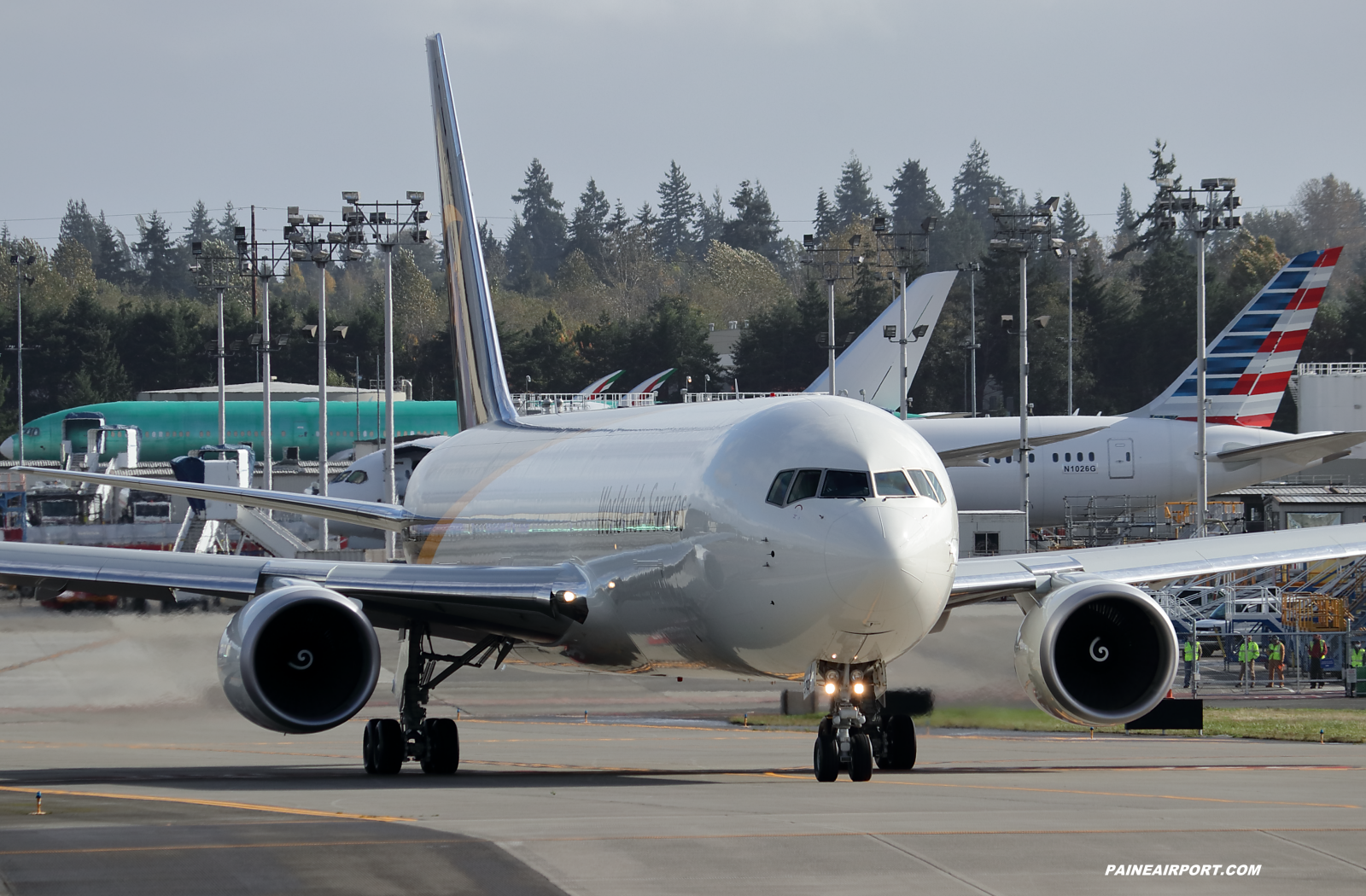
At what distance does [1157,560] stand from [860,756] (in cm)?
529

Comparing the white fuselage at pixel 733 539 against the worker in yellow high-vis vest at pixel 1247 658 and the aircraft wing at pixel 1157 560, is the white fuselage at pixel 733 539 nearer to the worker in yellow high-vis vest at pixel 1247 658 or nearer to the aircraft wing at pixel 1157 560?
the aircraft wing at pixel 1157 560

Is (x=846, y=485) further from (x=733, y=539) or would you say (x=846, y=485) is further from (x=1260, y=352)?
(x=1260, y=352)

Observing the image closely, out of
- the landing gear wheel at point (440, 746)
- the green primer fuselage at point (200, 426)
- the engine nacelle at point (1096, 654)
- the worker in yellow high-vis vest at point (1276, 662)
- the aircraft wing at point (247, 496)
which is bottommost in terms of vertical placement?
the worker in yellow high-vis vest at point (1276, 662)

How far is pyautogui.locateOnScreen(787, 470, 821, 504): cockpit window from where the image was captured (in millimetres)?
15445

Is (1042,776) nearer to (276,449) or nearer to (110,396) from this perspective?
(276,449)

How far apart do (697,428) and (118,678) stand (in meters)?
13.8

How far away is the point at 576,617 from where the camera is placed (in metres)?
19.0

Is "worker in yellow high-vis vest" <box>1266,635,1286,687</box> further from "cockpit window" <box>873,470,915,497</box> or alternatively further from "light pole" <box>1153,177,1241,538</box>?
"cockpit window" <box>873,470,915,497</box>

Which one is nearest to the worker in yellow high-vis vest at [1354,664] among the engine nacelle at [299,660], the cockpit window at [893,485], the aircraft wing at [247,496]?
the aircraft wing at [247,496]

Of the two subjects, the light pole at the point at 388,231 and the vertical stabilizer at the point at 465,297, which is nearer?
the vertical stabilizer at the point at 465,297

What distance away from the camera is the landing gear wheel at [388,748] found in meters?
19.6

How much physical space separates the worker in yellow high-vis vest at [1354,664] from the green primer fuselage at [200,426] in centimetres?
5437

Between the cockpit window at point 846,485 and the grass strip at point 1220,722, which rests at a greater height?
the cockpit window at point 846,485

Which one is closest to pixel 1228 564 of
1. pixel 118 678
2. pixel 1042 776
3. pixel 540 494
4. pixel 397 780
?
pixel 1042 776
